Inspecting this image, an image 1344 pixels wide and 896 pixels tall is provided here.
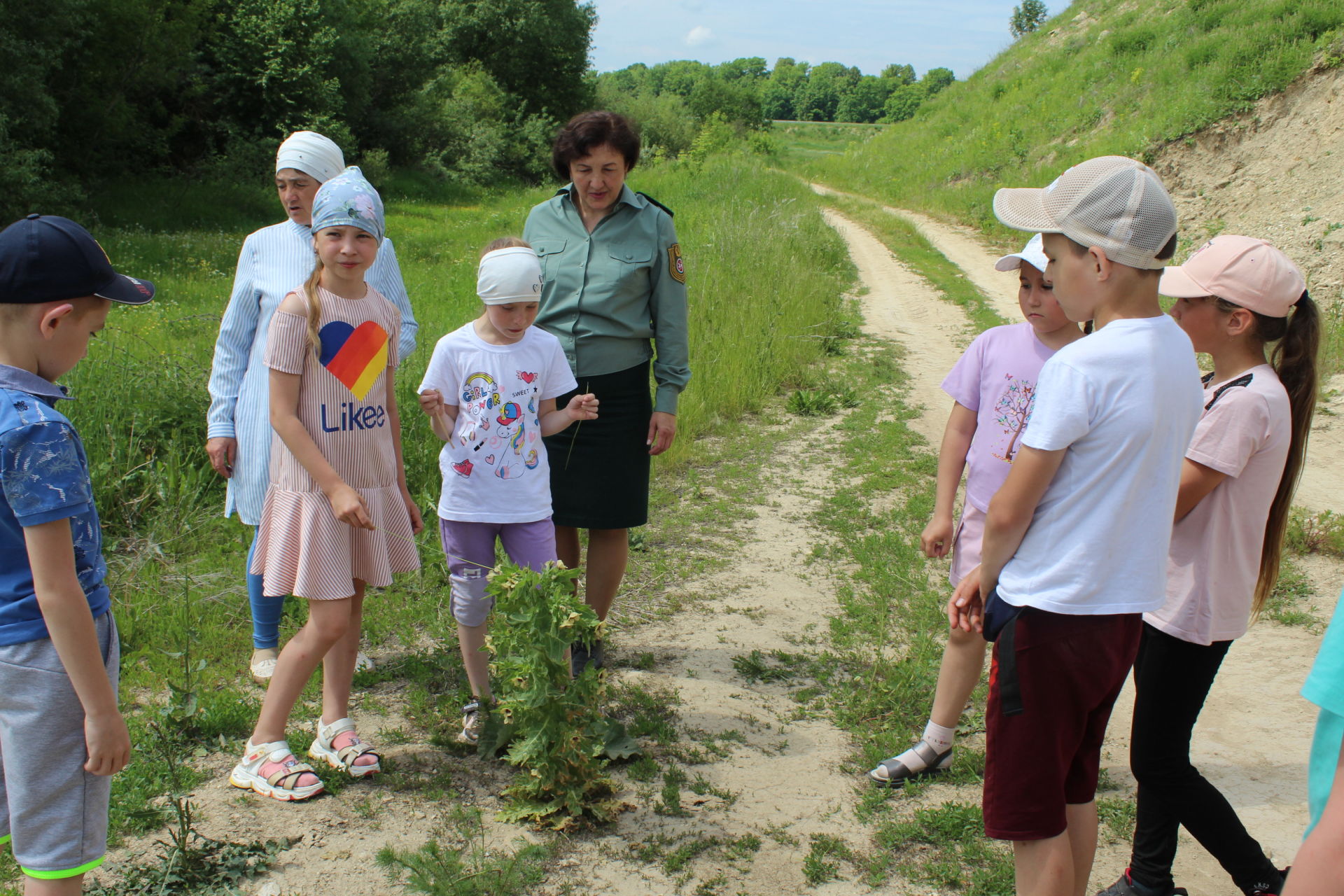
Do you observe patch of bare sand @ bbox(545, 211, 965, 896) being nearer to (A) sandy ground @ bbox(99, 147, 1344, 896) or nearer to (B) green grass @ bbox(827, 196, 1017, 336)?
(A) sandy ground @ bbox(99, 147, 1344, 896)

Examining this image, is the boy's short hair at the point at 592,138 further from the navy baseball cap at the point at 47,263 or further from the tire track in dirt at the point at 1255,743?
the tire track in dirt at the point at 1255,743

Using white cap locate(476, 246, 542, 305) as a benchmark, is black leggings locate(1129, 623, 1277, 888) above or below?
below

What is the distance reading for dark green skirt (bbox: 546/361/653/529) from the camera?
3664 mm

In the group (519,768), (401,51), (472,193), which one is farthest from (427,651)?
(401,51)

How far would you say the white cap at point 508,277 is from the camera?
3.07m

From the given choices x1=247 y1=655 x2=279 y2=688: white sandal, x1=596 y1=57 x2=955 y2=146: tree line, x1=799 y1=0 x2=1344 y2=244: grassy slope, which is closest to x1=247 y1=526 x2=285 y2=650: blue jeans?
x1=247 y1=655 x2=279 y2=688: white sandal

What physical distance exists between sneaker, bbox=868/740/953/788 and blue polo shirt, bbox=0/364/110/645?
8.18ft

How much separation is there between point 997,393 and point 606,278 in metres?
1.50

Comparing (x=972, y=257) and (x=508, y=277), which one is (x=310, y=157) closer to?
(x=508, y=277)

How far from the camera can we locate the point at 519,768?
320cm

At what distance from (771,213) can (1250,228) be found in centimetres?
682

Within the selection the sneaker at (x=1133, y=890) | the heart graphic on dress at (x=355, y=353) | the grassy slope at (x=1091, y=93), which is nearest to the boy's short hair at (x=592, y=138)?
the heart graphic on dress at (x=355, y=353)

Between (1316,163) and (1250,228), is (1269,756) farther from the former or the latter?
(1316,163)

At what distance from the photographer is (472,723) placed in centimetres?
330
